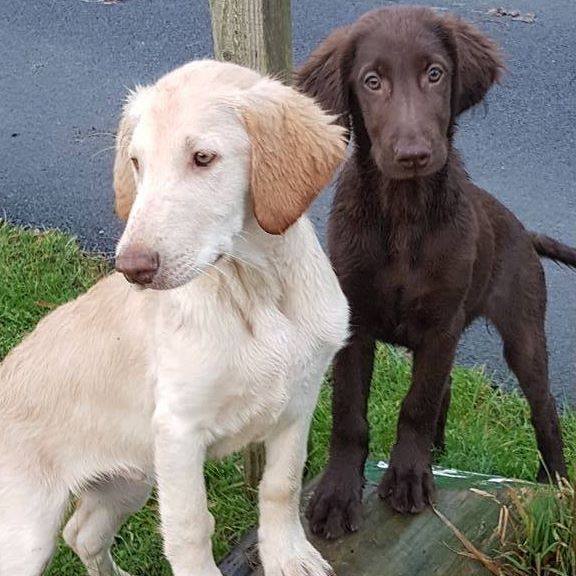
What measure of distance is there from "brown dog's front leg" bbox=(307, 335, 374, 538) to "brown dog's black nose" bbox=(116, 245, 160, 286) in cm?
112

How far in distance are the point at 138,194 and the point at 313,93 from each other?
3.09ft

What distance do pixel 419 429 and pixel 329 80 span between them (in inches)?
41.3

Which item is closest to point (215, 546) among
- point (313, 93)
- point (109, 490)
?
point (109, 490)

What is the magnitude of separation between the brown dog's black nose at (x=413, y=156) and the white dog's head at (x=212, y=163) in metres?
0.36

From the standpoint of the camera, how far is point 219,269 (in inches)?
106

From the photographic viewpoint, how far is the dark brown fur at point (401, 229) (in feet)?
10.1

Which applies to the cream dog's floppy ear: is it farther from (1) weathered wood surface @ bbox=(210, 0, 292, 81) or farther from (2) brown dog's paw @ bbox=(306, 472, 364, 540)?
(2) brown dog's paw @ bbox=(306, 472, 364, 540)

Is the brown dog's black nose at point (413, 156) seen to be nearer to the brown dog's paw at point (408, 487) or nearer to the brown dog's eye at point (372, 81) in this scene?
the brown dog's eye at point (372, 81)

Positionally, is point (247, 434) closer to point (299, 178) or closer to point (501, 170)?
point (299, 178)

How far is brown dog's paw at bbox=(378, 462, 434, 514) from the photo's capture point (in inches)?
127

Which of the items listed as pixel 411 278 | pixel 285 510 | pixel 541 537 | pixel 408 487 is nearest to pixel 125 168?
pixel 411 278

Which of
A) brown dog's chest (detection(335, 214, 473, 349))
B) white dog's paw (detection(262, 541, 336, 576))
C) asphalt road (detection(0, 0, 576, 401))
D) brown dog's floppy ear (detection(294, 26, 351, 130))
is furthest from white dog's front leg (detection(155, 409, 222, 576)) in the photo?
asphalt road (detection(0, 0, 576, 401))

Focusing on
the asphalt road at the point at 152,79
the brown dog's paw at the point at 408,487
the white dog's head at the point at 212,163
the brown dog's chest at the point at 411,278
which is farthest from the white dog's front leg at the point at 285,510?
the asphalt road at the point at 152,79

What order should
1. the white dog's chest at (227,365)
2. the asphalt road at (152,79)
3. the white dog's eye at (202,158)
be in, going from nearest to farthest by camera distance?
the white dog's eye at (202,158)
the white dog's chest at (227,365)
the asphalt road at (152,79)
